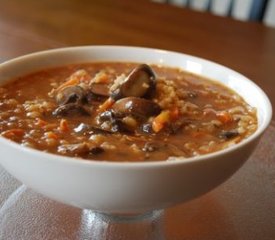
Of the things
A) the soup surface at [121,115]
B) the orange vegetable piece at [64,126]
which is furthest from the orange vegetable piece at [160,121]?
the orange vegetable piece at [64,126]

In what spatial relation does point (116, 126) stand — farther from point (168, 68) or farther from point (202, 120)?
point (168, 68)

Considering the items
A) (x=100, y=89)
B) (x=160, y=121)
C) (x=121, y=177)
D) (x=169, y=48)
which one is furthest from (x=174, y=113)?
(x=169, y=48)

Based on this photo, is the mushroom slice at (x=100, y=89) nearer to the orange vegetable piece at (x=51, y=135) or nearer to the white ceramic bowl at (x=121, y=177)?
the orange vegetable piece at (x=51, y=135)

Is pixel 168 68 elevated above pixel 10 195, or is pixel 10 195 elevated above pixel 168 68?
pixel 168 68

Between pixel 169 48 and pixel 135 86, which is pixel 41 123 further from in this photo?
pixel 169 48

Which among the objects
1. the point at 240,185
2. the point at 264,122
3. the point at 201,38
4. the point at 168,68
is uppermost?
the point at 264,122

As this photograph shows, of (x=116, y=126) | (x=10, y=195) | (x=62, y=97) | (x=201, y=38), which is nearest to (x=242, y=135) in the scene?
(x=116, y=126)
